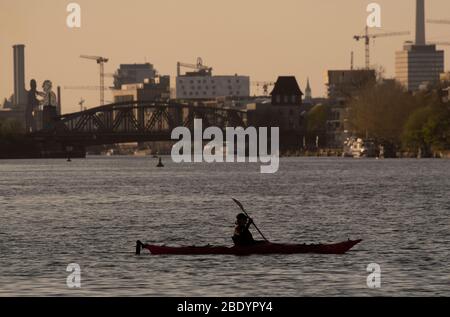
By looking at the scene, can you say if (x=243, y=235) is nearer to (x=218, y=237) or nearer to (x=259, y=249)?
(x=259, y=249)

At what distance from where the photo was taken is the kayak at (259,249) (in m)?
62.9

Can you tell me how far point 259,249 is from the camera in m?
63.0

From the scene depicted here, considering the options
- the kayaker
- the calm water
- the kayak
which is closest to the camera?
the calm water

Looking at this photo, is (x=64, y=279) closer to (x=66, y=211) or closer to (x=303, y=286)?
(x=303, y=286)

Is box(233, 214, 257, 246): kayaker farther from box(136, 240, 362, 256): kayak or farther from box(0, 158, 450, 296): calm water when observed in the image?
box(0, 158, 450, 296): calm water

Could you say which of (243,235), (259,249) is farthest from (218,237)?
(243,235)

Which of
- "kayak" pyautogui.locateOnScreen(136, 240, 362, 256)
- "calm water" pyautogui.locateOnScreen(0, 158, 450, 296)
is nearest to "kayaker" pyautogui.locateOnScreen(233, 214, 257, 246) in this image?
"kayak" pyautogui.locateOnScreen(136, 240, 362, 256)

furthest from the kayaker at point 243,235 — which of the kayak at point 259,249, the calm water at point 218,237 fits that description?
the calm water at point 218,237

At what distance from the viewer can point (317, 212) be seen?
9975 centimetres

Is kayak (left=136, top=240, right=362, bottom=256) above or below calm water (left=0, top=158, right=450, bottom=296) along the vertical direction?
above

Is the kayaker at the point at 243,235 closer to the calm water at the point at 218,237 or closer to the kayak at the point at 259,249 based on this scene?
the kayak at the point at 259,249

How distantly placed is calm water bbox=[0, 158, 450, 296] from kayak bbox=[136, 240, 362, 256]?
37cm

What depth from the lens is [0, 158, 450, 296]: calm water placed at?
183ft
